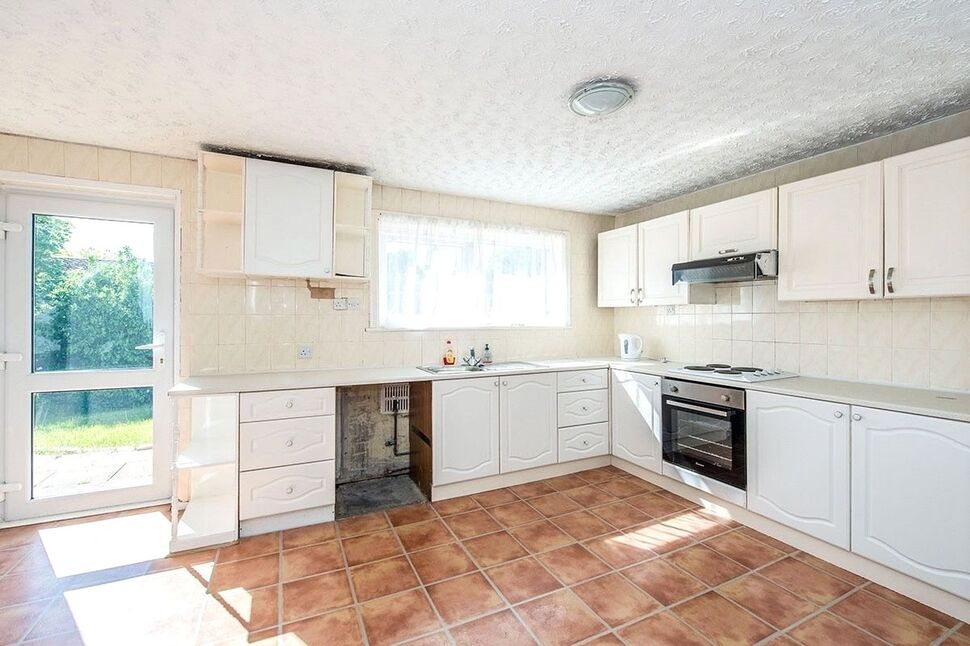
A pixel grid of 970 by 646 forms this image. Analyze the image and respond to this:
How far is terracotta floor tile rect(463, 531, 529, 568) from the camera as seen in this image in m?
2.25

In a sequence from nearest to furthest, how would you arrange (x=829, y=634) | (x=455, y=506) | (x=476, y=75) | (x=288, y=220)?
(x=829, y=634), (x=476, y=75), (x=288, y=220), (x=455, y=506)

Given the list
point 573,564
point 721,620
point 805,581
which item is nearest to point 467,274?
point 573,564

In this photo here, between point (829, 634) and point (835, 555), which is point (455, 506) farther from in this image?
point (835, 555)

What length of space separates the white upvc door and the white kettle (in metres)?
3.54

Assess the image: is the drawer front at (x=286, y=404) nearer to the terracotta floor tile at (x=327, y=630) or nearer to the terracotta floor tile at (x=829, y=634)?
the terracotta floor tile at (x=327, y=630)

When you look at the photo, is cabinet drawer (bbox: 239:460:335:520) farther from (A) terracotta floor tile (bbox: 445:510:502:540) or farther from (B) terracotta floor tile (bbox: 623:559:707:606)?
(B) terracotta floor tile (bbox: 623:559:707:606)

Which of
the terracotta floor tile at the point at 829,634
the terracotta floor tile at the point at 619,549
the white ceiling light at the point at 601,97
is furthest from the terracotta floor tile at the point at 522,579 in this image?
the white ceiling light at the point at 601,97

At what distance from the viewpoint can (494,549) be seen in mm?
2355

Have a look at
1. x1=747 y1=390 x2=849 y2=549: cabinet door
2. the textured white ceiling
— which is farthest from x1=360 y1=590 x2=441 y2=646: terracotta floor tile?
the textured white ceiling

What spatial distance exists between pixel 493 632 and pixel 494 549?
63 cm

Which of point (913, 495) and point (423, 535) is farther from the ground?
point (913, 495)

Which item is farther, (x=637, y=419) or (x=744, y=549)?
(x=637, y=419)

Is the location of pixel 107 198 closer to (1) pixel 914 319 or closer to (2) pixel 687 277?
(2) pixel 687 277

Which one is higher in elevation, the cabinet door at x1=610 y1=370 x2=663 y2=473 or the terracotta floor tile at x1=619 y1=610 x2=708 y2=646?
the cabinet door at x1=610 y1=370 x2=663 y2=473
